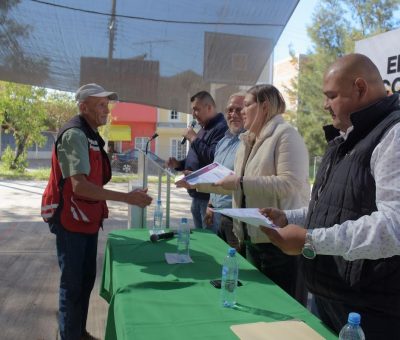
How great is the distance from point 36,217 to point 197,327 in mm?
7107

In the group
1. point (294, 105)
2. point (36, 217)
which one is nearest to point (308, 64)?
point (294, 105)

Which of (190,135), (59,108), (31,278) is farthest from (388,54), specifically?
(59,108)

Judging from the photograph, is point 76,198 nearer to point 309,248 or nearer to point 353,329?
point 309,248

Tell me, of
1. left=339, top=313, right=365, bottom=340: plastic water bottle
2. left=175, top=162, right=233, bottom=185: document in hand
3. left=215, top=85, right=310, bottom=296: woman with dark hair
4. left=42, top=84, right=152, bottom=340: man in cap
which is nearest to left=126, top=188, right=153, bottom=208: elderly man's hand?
left=42, top=84, right=152, bottom=340: man in cap

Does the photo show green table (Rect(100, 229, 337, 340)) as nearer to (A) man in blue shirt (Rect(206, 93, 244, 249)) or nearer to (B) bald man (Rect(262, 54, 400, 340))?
(B) bald man (Rect(262, 54, 400, 340))

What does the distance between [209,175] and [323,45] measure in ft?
78.6

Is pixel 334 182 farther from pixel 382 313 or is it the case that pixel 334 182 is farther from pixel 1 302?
pixel 1 302

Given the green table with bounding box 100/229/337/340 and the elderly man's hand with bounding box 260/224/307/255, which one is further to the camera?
the green table with bounding box 100/229/337/340

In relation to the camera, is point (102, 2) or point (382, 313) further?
point (102, 2)

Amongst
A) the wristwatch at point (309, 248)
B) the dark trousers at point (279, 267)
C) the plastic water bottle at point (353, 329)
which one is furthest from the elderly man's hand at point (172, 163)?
the plastic water bottle at point (353, 329)

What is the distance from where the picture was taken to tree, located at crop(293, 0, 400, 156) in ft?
75.8

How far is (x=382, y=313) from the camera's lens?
140 cm

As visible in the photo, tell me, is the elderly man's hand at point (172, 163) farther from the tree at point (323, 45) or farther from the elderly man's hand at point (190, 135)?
the tree at point (323, 45)

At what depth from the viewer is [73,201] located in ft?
8.80
